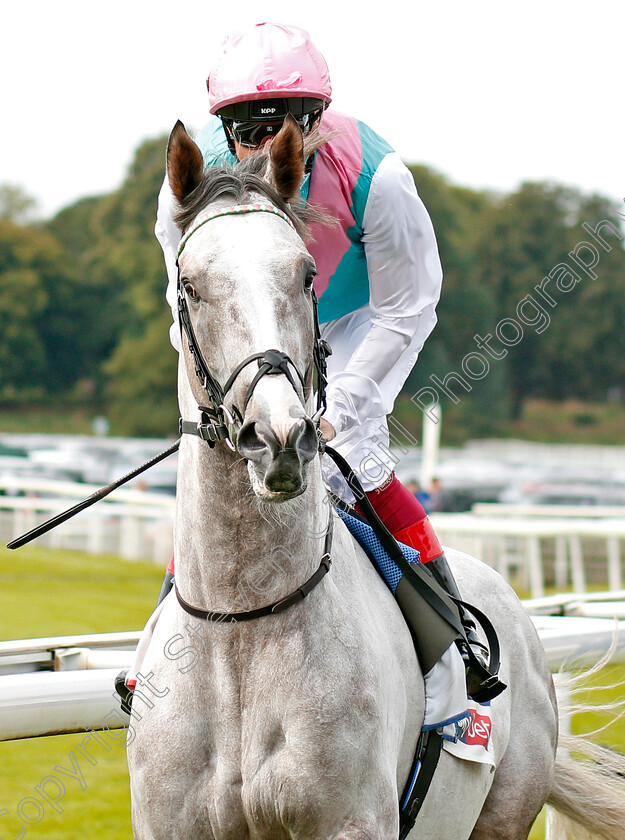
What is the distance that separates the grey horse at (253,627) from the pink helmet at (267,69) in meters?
0.27

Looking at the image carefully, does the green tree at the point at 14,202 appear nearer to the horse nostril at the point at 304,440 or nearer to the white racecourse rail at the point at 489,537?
the white racecourse rail at the point at 489,537

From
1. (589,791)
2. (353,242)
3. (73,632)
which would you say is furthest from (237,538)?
(73,632)

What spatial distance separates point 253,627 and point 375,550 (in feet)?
2.17

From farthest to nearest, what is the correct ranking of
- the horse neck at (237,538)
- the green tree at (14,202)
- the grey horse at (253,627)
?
the green tree at (14,202) → the horse neck at (237,538) → the grey horse at (253,627)

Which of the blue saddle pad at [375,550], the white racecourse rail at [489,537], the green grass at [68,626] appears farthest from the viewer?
the white racecourse rail at [489,537]

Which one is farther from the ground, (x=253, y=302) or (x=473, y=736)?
(x=253, y=302)

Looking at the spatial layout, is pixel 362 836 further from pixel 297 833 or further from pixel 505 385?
pixel 505 385

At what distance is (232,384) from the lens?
7.44 ft

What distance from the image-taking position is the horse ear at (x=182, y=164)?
2506mm

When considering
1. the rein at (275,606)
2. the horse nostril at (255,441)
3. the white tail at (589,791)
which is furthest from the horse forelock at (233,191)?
the white tail at (589,791)

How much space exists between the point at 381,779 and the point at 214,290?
4.07 ft

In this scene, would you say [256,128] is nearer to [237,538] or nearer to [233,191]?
[233,191]

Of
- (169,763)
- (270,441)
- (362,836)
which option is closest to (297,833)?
(362,836)

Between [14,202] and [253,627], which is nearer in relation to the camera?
[253,627]
